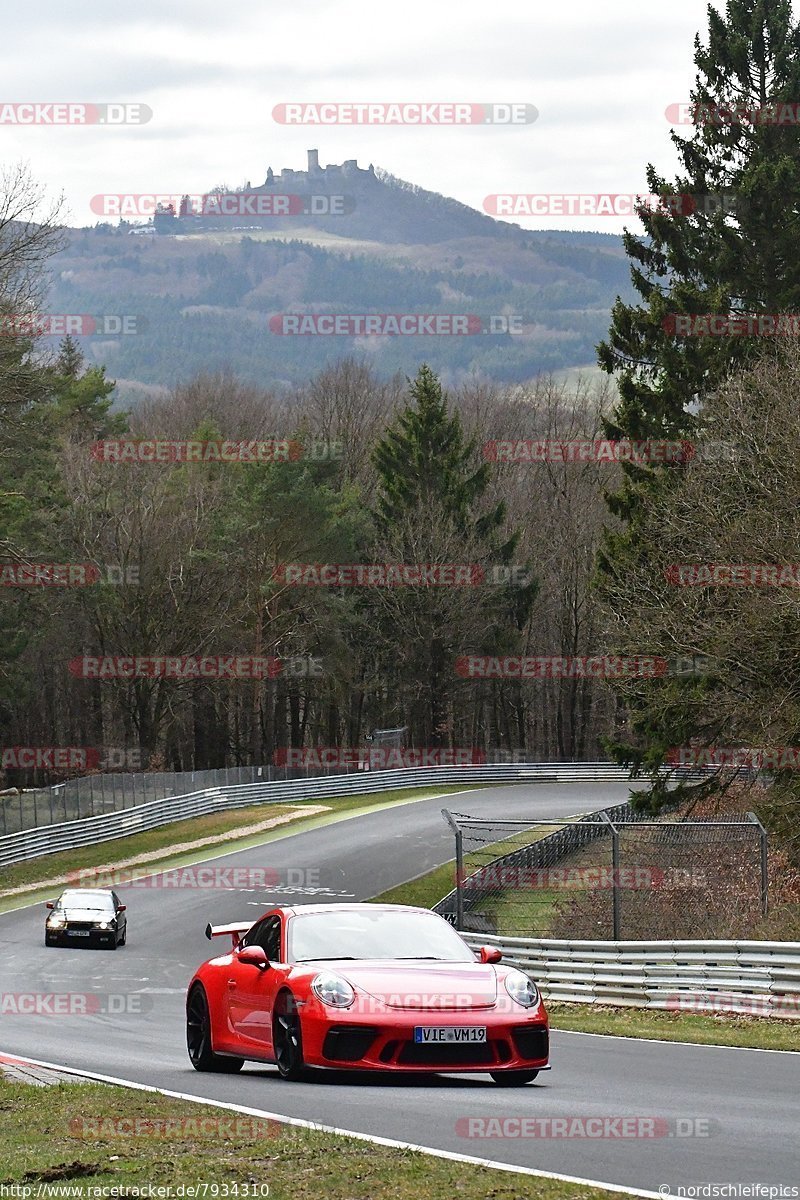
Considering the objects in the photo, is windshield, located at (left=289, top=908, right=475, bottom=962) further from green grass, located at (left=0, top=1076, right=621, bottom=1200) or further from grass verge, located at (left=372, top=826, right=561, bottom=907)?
grass verge, located at (left=372, top=826, right=561, bottom=907)

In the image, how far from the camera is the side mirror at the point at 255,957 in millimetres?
11677

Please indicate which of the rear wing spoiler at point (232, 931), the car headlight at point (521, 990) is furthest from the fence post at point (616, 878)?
the car headlight at point (521, 990)

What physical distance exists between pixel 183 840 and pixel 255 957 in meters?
42.9

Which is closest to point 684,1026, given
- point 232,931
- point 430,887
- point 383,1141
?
point 232,931

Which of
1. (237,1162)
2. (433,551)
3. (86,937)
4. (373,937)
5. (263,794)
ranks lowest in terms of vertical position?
(86,937)

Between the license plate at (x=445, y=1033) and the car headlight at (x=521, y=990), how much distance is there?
1.58 ft

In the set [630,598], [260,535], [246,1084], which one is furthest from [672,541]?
[260,535]

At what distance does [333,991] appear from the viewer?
10.7m

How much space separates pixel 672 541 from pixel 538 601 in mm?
51102

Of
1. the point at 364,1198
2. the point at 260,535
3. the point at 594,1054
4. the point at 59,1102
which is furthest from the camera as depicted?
the point at 260,535

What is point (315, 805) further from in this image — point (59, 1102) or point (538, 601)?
point (59, 1102)

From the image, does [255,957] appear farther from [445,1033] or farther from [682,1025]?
[682,1025]

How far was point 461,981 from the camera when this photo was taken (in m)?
11.0

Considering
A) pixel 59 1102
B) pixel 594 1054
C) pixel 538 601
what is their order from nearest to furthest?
1. pixel 59 1102
2. pixel 594 1054
3. pixel 538 601
